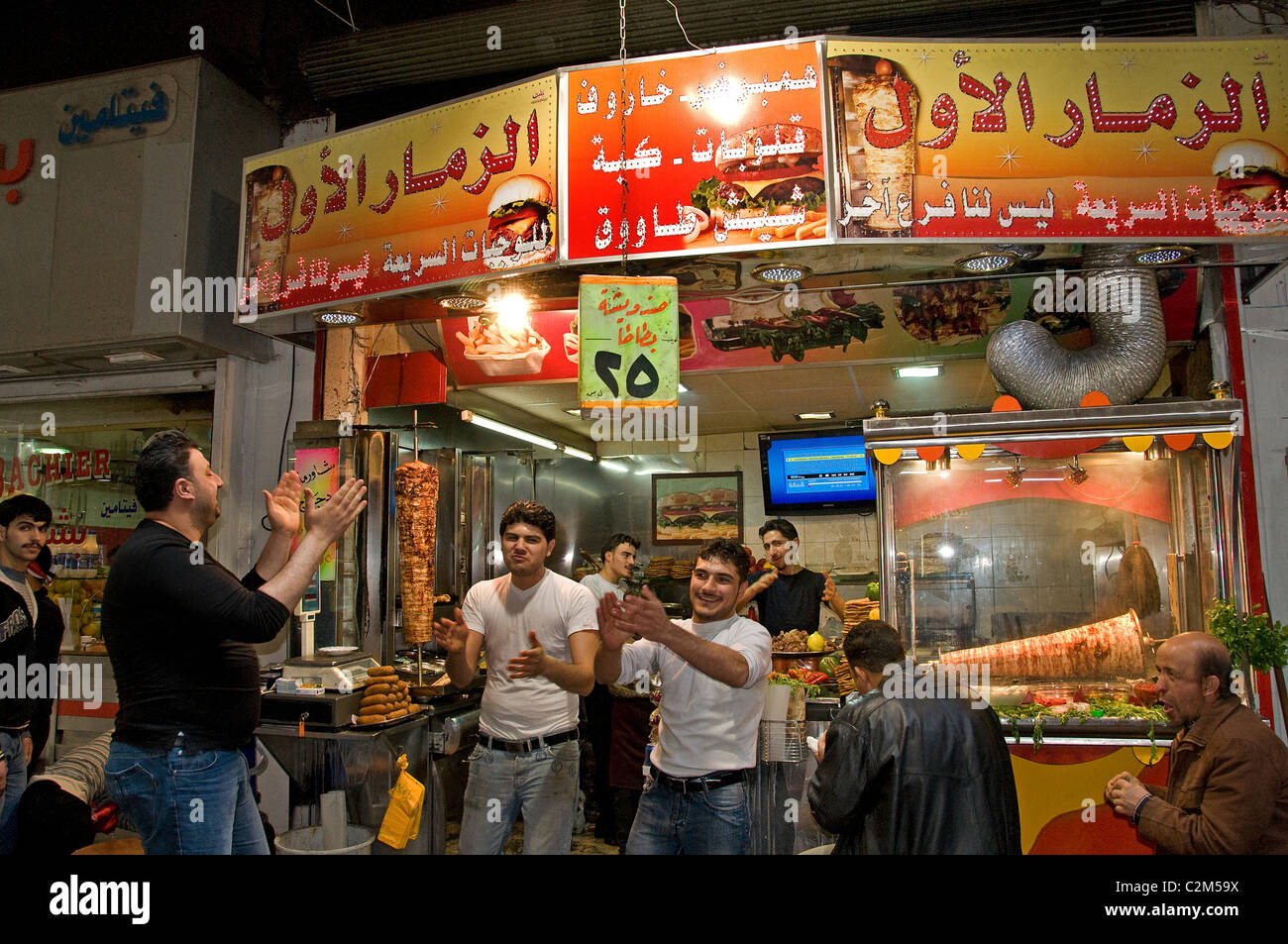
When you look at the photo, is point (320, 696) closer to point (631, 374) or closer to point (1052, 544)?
point (631, 374)

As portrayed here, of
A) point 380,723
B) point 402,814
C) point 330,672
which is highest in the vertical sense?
point 330,672

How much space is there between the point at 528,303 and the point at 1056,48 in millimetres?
3742

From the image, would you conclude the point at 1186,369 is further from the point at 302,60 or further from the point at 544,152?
the point at 302,60

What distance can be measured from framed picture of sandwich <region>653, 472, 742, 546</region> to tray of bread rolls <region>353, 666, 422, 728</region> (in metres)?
5.67

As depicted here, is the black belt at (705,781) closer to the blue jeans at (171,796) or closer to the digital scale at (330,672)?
the blue jeans at (171,796)

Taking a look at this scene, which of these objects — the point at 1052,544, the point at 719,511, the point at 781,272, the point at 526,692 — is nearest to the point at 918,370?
the point at 1052,544

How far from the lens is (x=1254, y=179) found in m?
4.87

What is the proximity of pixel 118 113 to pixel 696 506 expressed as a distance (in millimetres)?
7343

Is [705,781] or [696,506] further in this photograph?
[696,506]

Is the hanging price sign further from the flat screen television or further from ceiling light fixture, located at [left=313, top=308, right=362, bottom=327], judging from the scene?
the flat screen television

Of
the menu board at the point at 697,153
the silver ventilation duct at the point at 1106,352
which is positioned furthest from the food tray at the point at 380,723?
the silver ventilation duct at the point at 1106,352

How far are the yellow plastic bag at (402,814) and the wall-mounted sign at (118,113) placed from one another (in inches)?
219

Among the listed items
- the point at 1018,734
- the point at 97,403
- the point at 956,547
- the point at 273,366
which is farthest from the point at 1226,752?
the point at 97,403
